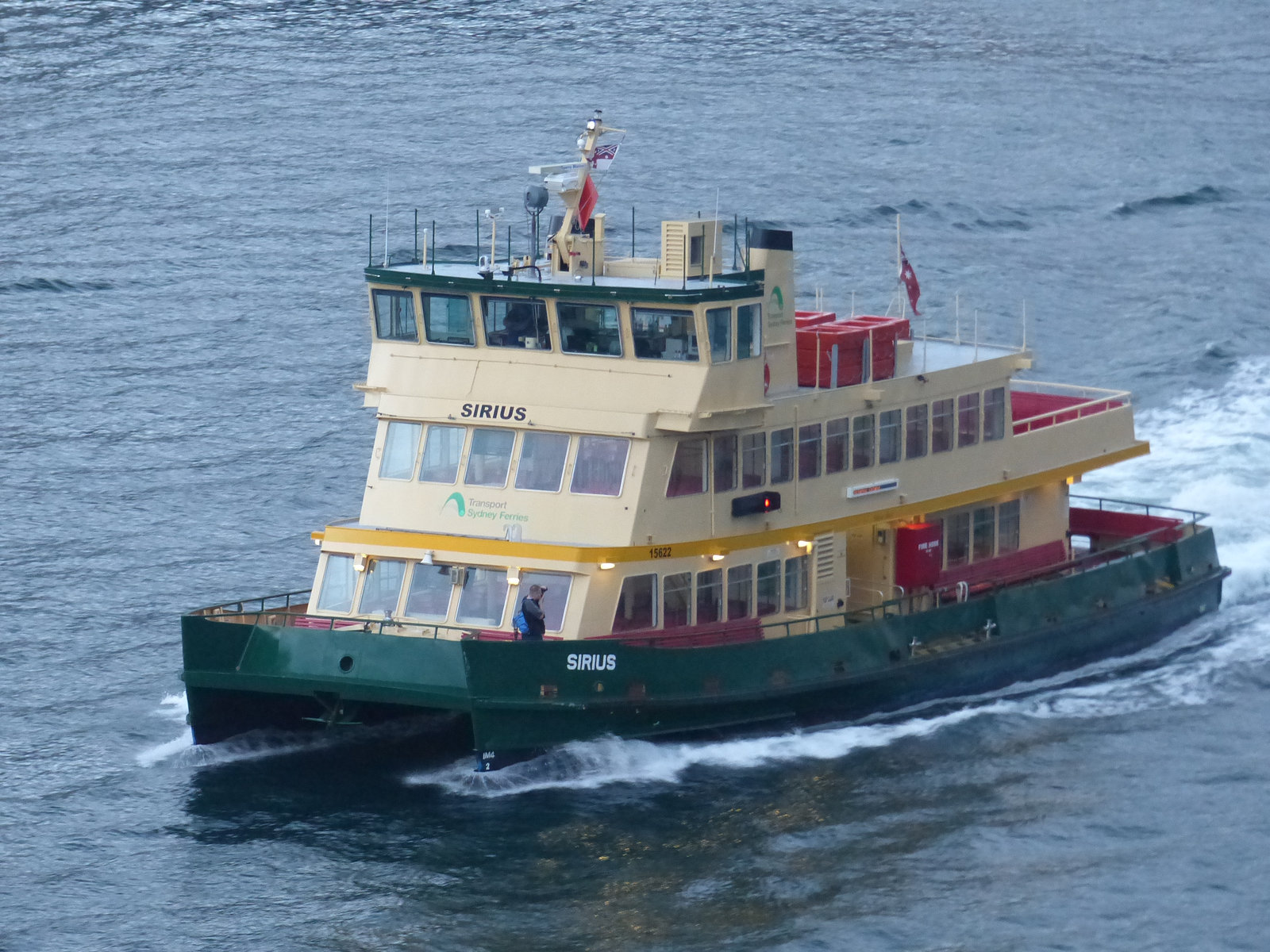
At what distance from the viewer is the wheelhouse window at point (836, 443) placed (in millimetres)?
30141

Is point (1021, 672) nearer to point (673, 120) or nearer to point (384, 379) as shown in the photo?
point (384, 379)

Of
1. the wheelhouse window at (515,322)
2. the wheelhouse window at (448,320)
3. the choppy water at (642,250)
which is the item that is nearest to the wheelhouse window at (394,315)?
the wheelhouse window at (448,320)

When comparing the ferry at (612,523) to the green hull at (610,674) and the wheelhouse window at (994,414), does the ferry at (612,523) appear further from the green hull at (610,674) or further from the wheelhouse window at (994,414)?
the wheelhouse window at (994,414)

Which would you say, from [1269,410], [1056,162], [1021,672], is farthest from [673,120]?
[1021,672]

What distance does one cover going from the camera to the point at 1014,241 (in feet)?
178

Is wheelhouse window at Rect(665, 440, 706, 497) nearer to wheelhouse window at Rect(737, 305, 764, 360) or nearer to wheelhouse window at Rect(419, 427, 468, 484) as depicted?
wheelhouse window at Rect(737, 305, 764, 360)

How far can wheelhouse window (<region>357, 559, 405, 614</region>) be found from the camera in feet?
93.9

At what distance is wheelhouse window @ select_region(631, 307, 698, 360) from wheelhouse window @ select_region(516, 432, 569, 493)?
5.00 ft

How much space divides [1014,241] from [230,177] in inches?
768

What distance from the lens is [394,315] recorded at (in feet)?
96.0

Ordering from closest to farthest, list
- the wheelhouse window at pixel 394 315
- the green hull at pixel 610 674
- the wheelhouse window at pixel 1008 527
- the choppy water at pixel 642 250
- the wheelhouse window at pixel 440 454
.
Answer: the choppy water at pixel 642 250
the green hull at pixel 610 674
the wheelhouse window at pixel 440 454
the wheelhouse window at pixel 394 315
the wheelhouse window at pixel 1008 527

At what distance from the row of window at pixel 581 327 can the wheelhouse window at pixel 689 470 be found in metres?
1.15

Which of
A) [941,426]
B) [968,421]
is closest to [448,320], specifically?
[941,426]

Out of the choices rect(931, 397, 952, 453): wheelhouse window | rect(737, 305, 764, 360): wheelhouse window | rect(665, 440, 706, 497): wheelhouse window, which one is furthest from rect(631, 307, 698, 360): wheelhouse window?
rect(931, 397, 952, 453): wheelhouse window
